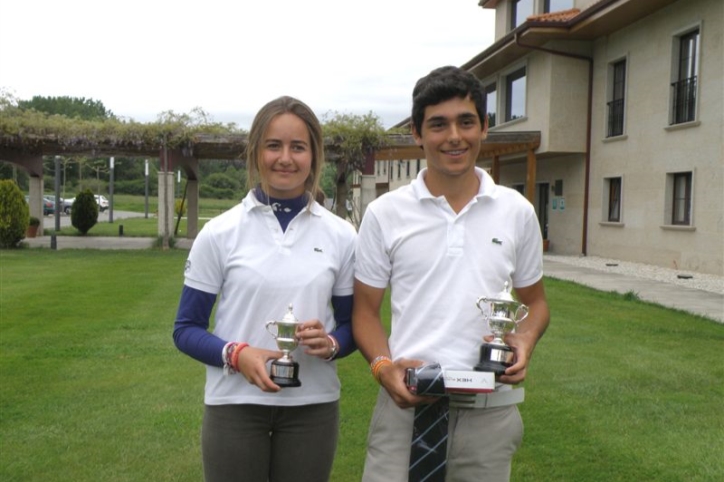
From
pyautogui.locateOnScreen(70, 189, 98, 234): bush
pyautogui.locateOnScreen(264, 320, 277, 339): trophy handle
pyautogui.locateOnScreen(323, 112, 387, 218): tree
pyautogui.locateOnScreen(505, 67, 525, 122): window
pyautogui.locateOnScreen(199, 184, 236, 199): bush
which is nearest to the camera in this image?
pyautogui.locateOnScreen(264, 320, 277, 339): trophy handle

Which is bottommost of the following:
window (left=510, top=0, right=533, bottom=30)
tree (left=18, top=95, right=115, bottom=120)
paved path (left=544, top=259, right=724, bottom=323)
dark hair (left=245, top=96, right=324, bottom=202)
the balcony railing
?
paved path (left=544, top=259, right=724, bottom=323)

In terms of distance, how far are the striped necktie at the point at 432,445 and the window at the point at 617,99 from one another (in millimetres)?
19613

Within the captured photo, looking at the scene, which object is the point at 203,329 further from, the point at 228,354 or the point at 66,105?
the point at 66,105

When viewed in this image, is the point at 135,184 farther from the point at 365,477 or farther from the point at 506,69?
the point at 365,477

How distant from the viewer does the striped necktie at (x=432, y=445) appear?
2412 mm

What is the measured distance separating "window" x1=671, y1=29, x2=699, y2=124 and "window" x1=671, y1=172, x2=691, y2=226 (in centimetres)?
128

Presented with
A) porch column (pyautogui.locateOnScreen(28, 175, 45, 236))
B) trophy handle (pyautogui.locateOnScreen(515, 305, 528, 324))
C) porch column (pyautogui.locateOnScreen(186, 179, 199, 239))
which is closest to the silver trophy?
trophy handle (pyautogui.locateOnScreen(515, 305, 528, 324))

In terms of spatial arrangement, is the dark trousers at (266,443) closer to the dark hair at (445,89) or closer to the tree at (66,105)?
the dark hair at (445,89)

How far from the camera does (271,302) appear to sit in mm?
2498

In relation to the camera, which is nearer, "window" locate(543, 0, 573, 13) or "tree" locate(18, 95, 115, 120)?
"window" locate(543, 0, 573, 13)

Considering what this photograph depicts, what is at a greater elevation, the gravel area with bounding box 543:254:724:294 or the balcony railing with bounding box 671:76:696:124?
the balcony railing with bounding box 671:76:696:124

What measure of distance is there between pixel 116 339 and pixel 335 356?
21.3 feet

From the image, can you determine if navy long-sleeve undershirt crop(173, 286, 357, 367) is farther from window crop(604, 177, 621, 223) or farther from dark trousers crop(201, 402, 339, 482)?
window crop(604, 177, 621, 223)

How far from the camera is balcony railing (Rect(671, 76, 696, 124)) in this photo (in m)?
17.2
